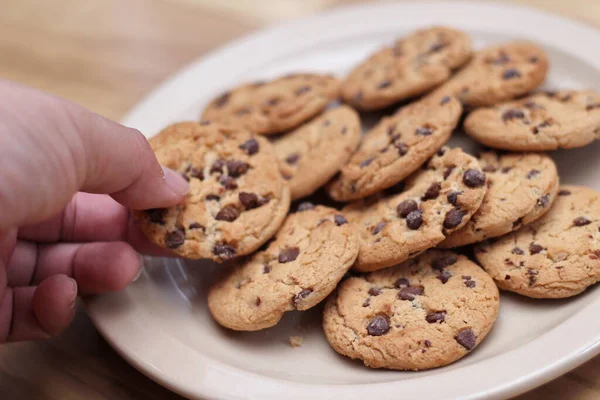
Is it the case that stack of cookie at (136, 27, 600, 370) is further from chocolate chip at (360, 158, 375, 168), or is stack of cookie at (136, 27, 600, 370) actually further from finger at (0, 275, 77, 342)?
finger at (0, 275, 77, 342)

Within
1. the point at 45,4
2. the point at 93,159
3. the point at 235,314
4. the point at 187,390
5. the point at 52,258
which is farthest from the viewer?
the point at 45,4

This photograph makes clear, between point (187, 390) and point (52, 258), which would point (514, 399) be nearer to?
point (187, 390)

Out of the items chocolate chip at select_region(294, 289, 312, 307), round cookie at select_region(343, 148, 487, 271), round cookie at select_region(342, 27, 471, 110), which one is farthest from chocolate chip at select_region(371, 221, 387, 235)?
round cookie at select_region(342, 27, 471, 110)

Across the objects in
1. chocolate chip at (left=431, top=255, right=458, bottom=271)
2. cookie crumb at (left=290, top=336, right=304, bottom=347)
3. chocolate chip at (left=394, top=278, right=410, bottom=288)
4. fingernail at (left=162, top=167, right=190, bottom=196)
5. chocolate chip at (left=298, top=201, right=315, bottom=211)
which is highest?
fingernail at (left=162, top=167, right=190, bottom=196)

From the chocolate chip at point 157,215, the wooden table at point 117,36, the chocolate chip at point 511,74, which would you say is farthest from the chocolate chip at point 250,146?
the wooden table at point 117,36

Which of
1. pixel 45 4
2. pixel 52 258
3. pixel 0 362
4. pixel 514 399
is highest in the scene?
pixel 45 4

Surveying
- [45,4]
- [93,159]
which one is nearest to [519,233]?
[93,159]

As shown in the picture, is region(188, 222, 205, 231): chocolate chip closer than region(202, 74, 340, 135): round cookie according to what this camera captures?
Yes
